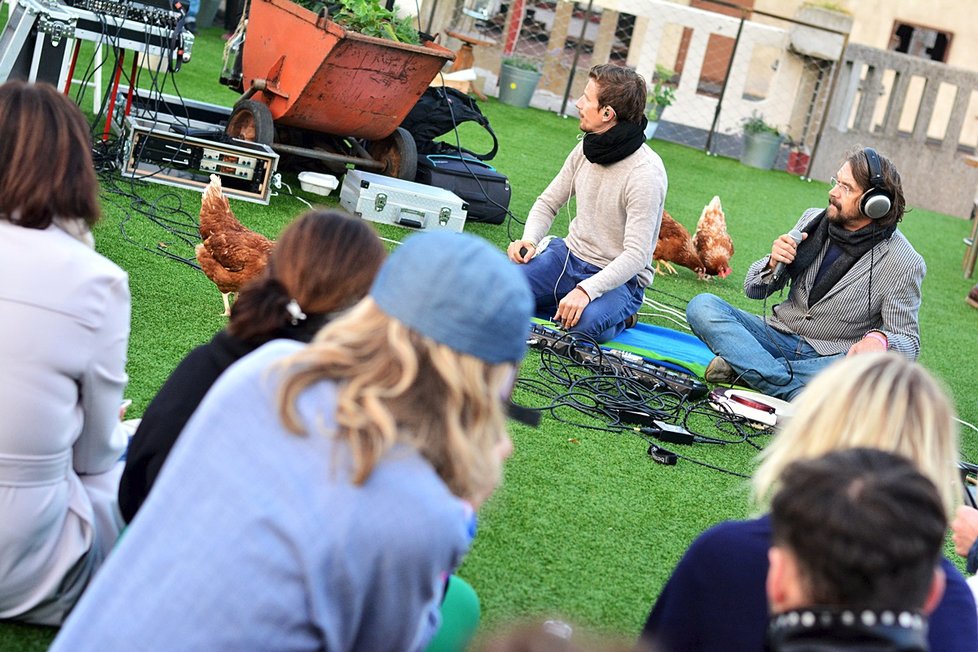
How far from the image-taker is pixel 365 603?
1600 millimetres

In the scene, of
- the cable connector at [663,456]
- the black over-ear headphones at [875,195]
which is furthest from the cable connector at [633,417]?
the black over-ear headphones at [875,195]

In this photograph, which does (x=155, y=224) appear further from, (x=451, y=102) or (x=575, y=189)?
(x=451, y=102)

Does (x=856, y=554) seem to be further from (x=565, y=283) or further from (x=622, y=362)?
(x=565, y=283)

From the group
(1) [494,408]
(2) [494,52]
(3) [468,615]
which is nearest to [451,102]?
(3) [468,615]

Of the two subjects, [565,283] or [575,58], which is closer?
[565,283]

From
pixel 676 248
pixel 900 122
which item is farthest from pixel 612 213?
pixel 900 122

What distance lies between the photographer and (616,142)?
5.64 meters

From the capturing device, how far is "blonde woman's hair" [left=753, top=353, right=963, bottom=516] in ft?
6.61

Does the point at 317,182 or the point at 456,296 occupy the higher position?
the point at 456,296

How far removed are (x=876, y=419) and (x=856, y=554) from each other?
0.65 m

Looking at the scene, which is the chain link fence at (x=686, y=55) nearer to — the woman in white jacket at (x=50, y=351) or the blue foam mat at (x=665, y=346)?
the blue foam mat at (x=665, y=346)

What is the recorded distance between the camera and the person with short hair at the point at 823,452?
2020 mm

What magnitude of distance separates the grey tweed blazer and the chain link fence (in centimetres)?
1095

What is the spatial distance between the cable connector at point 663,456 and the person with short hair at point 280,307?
2432 mm
